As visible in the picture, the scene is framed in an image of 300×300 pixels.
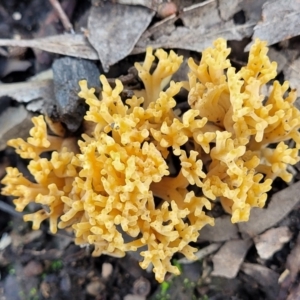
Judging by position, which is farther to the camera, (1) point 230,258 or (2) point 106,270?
(2) point 106,270

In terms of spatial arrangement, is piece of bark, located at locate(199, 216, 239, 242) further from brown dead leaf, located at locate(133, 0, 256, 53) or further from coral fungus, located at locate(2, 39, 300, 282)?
brown dead leaf, located at locate(133, 0, 256, 53)

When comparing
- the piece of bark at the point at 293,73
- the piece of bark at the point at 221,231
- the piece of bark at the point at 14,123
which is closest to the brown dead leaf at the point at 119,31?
the piece of bark at the point at 14,123

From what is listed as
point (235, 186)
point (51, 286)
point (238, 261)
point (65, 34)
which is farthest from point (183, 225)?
point (65, 34)

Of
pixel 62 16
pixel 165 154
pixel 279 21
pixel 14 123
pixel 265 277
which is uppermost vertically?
pixel 62 16

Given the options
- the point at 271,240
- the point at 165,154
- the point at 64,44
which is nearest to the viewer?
the point at 165,154

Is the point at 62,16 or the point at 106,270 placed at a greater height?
the point at 62,16

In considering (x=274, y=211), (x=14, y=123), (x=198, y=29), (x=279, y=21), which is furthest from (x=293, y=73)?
(x=14, y=123)

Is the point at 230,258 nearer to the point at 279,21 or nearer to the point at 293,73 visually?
the point at 293,73

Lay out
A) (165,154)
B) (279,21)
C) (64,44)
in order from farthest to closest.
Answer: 1. (64,44)
2. (279,21)
3. (165,154)
